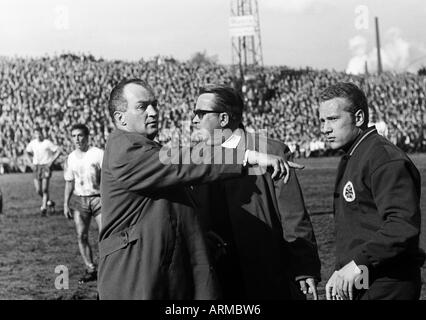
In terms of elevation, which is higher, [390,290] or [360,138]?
[360,138]

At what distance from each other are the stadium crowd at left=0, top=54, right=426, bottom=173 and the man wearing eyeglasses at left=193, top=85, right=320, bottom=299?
28.0 m

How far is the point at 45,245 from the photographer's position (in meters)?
12.4

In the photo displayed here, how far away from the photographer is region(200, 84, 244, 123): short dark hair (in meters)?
4.77

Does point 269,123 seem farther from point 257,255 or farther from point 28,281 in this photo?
point 257,255

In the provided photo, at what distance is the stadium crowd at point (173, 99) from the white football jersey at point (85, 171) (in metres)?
21.9

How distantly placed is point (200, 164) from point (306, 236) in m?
1.20

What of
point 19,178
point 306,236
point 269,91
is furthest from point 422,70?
point 306,236

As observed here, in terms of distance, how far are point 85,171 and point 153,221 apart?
686 cm

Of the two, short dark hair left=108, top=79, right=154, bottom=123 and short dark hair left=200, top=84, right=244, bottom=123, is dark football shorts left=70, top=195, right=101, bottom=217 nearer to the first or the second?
short dark hair left=200, top=84, right=244, bottom=123

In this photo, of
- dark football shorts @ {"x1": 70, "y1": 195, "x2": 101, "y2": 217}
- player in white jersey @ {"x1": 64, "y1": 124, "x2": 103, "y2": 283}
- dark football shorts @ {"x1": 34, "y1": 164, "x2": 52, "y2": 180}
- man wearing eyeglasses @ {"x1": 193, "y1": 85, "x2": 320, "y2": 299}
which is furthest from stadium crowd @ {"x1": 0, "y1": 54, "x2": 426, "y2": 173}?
man wearing eyeglasses @ {"x1": 193, "y1": 85, "x2": 320, "y2": 299}

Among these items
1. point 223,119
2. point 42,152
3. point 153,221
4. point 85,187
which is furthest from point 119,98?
point 42,152

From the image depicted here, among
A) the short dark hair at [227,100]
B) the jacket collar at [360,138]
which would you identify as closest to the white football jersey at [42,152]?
the short dark hair at [227,100]

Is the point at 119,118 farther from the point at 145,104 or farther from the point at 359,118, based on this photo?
the point at 359,118

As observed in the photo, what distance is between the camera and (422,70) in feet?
180
